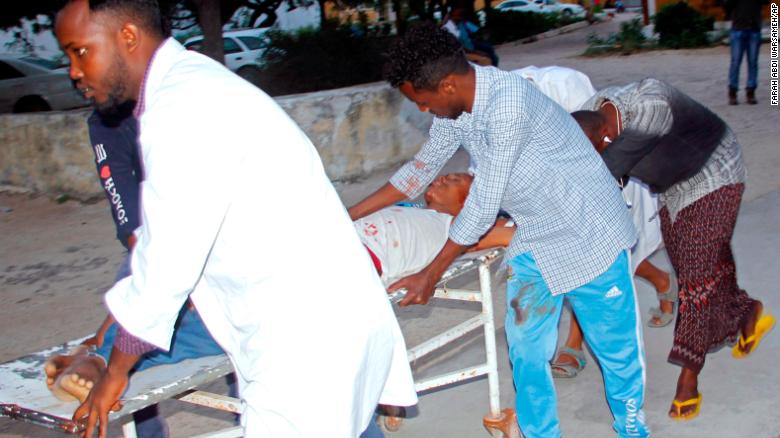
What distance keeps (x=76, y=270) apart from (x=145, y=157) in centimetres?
494

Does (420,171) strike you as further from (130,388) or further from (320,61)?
(320,61)

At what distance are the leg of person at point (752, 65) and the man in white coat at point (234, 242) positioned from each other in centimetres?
937

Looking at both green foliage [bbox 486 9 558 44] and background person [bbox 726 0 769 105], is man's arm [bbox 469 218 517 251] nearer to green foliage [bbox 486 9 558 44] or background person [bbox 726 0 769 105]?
background person [bbox 726 0 769 105]

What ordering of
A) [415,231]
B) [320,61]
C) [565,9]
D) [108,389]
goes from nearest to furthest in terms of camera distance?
[108,389]
[415,231]
[320,61]
[565,9]

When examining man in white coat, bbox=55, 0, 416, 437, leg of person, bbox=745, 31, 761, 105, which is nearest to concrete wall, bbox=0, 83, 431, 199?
leg of person, bbox=745, 31, 761, 105

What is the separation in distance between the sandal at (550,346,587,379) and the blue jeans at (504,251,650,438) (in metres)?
0.83

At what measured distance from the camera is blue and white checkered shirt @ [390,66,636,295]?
285 cm

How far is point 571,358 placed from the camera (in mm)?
4160

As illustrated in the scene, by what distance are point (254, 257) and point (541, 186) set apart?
1.25 metres

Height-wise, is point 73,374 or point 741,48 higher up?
point 73,374

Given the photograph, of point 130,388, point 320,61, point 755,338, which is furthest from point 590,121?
point 320,61

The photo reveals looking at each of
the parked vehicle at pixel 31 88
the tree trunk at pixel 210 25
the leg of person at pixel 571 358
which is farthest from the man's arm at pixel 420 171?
the parked vehicle at pixel 31 88

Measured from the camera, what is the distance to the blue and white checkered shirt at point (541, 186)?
2.85m

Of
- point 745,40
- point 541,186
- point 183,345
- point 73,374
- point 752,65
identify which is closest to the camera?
point 73,374
